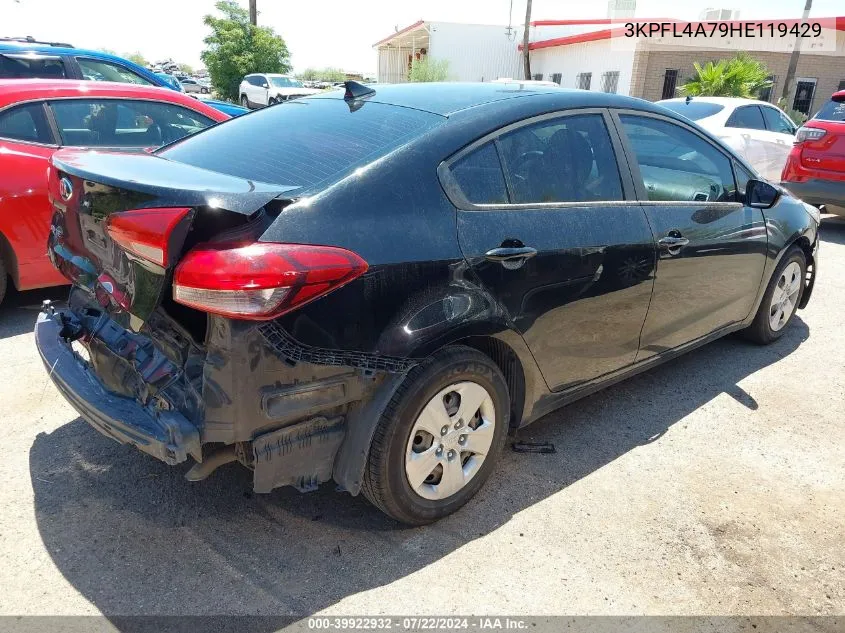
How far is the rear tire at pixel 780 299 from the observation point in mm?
4469

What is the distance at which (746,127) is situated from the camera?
987 cm

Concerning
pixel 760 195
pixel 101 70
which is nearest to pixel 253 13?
pixel 101 70

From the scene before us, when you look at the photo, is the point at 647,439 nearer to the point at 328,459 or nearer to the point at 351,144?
the point at 328,459

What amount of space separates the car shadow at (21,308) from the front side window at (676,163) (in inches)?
159

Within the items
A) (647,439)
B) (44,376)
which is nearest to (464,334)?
(647,439)

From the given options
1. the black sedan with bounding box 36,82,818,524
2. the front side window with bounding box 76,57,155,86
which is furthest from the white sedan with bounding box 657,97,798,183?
the front side window with bounding box 76,57,155,86

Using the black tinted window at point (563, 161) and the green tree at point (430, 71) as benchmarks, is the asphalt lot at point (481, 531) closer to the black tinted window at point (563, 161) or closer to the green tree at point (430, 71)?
the black tinted window at point (563, 161)

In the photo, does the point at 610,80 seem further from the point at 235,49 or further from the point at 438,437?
the point at 438,437

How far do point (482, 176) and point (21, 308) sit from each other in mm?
3933

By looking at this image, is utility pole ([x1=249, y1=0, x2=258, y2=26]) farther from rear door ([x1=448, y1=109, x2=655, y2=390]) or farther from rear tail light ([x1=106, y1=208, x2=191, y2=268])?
rear tail light ([x1=106, y1=208, x2=191, y2=268])

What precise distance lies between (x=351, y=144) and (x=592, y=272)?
121cm

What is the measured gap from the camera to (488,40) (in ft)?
109

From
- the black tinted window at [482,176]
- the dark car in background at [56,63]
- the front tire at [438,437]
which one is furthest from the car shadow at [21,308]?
the black tinted window at [482,176]

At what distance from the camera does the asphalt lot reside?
2.35m
